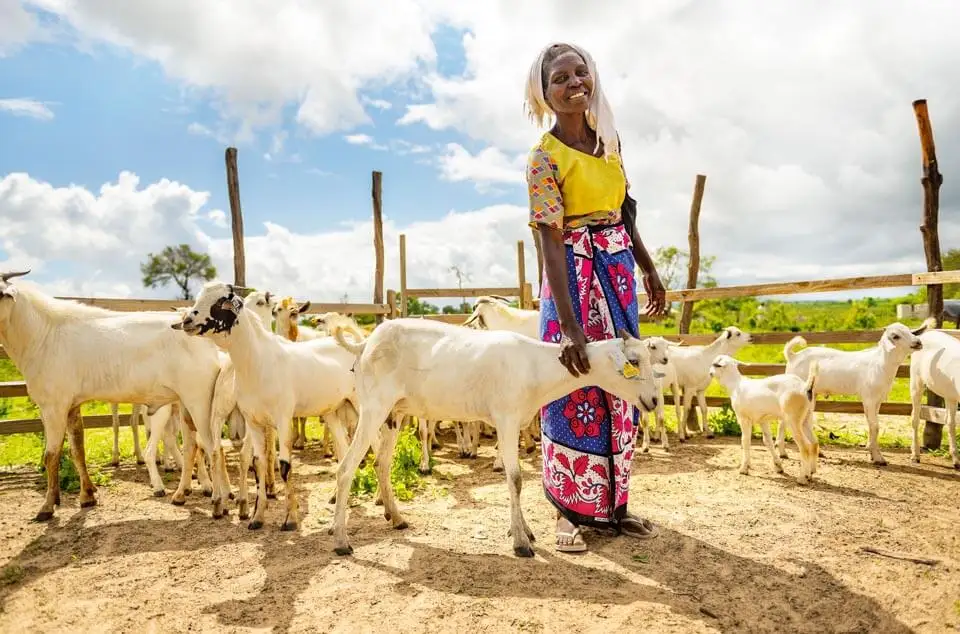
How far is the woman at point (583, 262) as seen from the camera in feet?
13.5

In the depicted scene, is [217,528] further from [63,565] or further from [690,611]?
[690,611]

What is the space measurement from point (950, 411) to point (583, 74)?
657 cm

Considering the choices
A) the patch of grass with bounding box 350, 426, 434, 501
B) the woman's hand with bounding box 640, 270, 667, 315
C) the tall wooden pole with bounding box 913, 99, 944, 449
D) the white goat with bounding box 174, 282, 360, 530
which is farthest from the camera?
the tall wooden pole with bounding box 913, 99, 944, 449

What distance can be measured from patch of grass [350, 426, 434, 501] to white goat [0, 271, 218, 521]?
5.02 ft

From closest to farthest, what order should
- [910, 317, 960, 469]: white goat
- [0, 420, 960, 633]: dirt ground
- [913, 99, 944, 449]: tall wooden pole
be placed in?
1. [0, 420, 960, 633]: dirt ground
2. [910, 317, 960, 469]: white goat
3. [913, 99, 944, 449]: tall wooden pole

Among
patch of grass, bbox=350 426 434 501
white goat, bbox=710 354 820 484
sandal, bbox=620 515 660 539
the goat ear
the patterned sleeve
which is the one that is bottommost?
patch of grass, bbox=350 426 434 501

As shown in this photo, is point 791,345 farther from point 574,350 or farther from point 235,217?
point 235,217

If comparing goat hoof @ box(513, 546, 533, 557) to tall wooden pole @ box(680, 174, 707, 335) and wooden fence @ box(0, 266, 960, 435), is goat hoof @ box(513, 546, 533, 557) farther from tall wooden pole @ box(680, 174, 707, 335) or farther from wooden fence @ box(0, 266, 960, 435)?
tall wooden pole @ box(680, 174, 707, 335)

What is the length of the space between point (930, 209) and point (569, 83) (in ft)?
23.8

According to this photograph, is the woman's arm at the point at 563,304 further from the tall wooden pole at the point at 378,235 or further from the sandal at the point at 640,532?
the tall wooden pole at the point at 378,235

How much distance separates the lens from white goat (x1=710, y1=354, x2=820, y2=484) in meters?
6.39

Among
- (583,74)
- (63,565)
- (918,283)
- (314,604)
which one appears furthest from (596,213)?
(918,283)

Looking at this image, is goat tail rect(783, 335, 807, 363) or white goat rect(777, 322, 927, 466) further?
goat tail rect(783, 335, 807, 363)

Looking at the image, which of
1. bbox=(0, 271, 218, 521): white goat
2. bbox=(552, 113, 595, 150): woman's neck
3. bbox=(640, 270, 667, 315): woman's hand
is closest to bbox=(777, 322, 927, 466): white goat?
bbox=(640, 270, 667, 315): woman's hand
